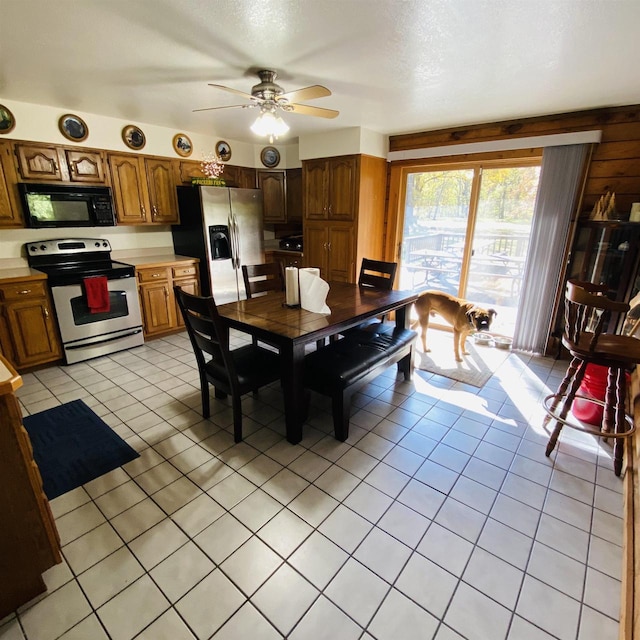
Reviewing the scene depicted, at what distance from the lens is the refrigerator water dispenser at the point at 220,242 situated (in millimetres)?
4254

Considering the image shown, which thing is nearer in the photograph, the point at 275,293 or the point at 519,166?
the point at 275,293

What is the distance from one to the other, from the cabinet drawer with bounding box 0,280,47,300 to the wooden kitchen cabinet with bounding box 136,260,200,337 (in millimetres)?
878

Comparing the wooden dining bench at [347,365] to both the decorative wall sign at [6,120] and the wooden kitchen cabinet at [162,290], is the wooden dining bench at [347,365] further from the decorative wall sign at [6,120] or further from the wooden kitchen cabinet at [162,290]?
the decorative wall sign at [6,120]

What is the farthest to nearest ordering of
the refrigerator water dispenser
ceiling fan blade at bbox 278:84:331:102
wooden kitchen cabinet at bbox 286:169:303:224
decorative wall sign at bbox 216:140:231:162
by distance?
wooden kitchen cabinet at bbox 286:169:303:224, decorative wall sign at bbox 216:140:231:162, the refrigerator water dispenser, ceiling fan blade at bbox 278:84:331:102

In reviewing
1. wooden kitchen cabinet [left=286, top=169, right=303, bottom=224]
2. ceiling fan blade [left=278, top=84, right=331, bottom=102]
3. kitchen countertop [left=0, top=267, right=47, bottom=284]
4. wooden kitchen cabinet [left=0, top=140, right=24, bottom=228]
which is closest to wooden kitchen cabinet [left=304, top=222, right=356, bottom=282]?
wooden kitchen cabinet [left=286, top=169, right=303, bottom=224]

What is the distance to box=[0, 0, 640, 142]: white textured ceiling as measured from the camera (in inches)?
64.6

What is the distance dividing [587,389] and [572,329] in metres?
0.75

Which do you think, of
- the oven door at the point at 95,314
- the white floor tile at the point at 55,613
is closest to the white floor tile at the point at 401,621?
the white floor tile at the point at 55,613

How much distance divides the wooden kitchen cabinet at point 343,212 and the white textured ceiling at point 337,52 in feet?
3.27

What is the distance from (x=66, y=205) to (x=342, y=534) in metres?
3.87

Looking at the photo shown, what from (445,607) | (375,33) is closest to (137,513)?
(445,607)

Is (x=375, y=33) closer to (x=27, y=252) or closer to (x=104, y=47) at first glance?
(x=104, y=47)

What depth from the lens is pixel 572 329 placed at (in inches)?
85.1

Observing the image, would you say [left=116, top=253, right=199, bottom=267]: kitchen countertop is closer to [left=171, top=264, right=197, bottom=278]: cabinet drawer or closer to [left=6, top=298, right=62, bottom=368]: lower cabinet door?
[left=171, top=264, right=197, bottom=278]: cabinet drawer
